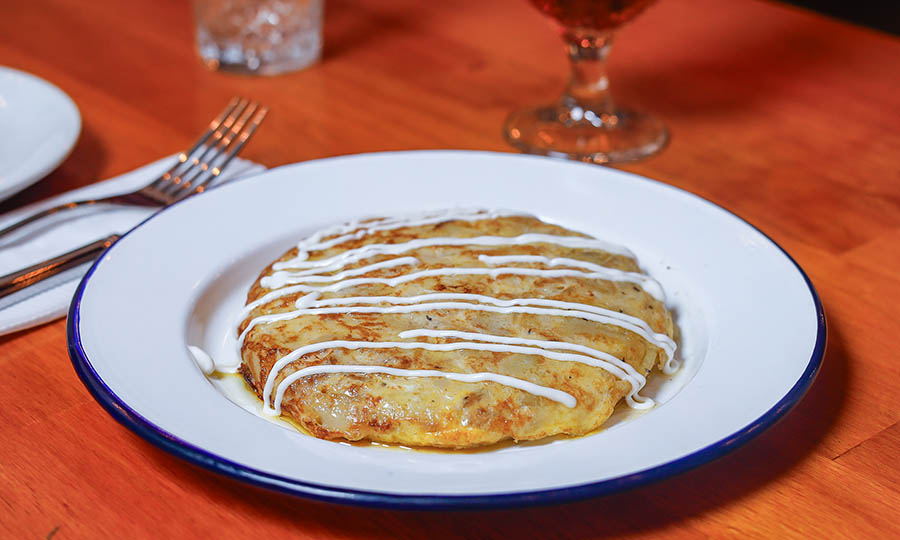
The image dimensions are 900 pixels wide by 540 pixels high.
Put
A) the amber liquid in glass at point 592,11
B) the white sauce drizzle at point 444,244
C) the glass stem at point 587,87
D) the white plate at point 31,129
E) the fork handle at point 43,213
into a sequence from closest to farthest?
1. the white sauce drizzle at point 444,244
2. the fork handle at point 43,213
3. the white plate at point 31,129
4. the amber liquid in glass at point 592,11
5. the glass stem at point 587,87

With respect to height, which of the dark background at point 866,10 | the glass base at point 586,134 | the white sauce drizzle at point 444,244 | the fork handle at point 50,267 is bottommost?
the dark background at point 866,10

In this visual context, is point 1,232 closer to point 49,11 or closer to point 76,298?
point 76,298

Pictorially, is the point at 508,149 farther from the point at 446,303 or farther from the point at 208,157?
the point at 446,303

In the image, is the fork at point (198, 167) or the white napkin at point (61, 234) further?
the fork at point (198, 167)

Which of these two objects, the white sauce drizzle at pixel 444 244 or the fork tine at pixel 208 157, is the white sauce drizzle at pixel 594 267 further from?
the fork tine at pixel 208 157

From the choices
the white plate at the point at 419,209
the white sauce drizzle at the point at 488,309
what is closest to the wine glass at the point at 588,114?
the white plate at the point at 419,209

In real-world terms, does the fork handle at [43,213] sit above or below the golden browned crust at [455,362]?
below

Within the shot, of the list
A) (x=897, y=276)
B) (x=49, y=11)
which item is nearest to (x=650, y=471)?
(x=897, y=276)
